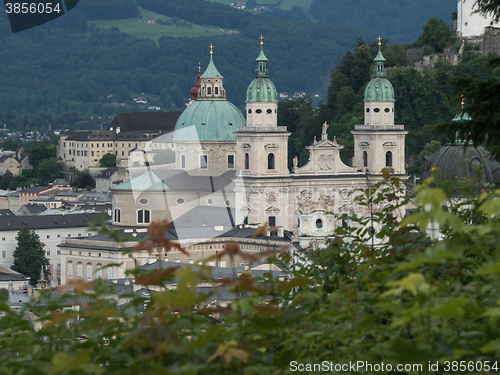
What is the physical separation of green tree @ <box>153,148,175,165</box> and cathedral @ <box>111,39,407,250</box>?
14283 millimetres

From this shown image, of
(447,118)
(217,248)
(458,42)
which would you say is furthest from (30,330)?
(458,42)

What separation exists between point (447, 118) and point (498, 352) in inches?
3101

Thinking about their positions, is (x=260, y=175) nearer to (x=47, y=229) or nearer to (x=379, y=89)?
(x=379, y=89)

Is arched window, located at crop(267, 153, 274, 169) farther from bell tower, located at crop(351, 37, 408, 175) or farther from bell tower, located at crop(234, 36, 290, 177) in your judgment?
bell tower, located at crop(351, 37, 408, 175)

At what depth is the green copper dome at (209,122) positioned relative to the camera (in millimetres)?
75312

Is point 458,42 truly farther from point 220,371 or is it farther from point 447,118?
point 220,371

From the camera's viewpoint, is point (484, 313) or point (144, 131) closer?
point (484, 313)

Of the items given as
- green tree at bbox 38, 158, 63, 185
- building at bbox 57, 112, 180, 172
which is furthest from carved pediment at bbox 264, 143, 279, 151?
green tree at bbox 38, 158, 63, 185

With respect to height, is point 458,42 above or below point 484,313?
above

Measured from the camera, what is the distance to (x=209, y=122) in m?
75.8

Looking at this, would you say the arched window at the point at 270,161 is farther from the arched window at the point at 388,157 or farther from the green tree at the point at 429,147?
the green tree at the point at 429,147

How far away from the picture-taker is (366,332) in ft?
21.8

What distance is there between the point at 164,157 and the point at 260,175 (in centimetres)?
3063

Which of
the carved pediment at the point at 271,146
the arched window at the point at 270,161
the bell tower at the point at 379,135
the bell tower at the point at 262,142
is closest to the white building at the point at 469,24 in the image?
the bell tower at the point at 379,135
